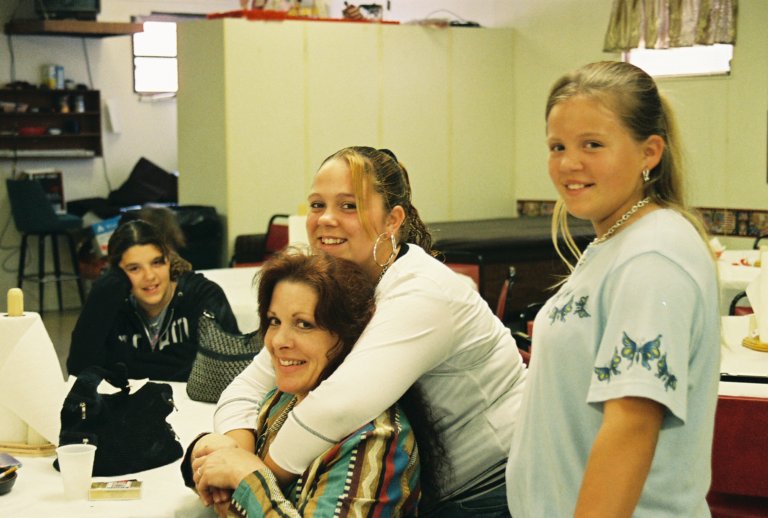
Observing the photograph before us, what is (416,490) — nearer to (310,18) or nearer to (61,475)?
(61,475)

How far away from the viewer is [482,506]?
2.12 meters

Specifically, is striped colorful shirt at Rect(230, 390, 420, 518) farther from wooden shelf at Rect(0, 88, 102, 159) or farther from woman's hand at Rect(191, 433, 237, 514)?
wooden shelf at Rect(0, 88, 102, 159)

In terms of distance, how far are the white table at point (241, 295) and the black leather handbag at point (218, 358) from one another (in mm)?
1024

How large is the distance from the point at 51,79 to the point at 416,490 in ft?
29.3

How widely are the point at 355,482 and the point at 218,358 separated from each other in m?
1.12

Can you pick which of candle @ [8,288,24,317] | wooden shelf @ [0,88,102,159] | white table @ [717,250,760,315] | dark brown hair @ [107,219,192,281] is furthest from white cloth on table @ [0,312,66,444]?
wooden shelf @ [0,88,102,159]

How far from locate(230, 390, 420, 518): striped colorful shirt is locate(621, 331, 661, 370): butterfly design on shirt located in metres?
0.66

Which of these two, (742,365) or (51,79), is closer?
(742,365)

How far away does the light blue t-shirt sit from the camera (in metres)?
1.42

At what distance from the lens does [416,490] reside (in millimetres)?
2031

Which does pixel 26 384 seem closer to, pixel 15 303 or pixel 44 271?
pixel 15 303

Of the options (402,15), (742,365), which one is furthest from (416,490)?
(402,15)

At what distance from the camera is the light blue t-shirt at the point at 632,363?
142 centimetres

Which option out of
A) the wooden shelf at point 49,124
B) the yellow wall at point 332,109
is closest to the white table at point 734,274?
the yellow wall at point 332,109
